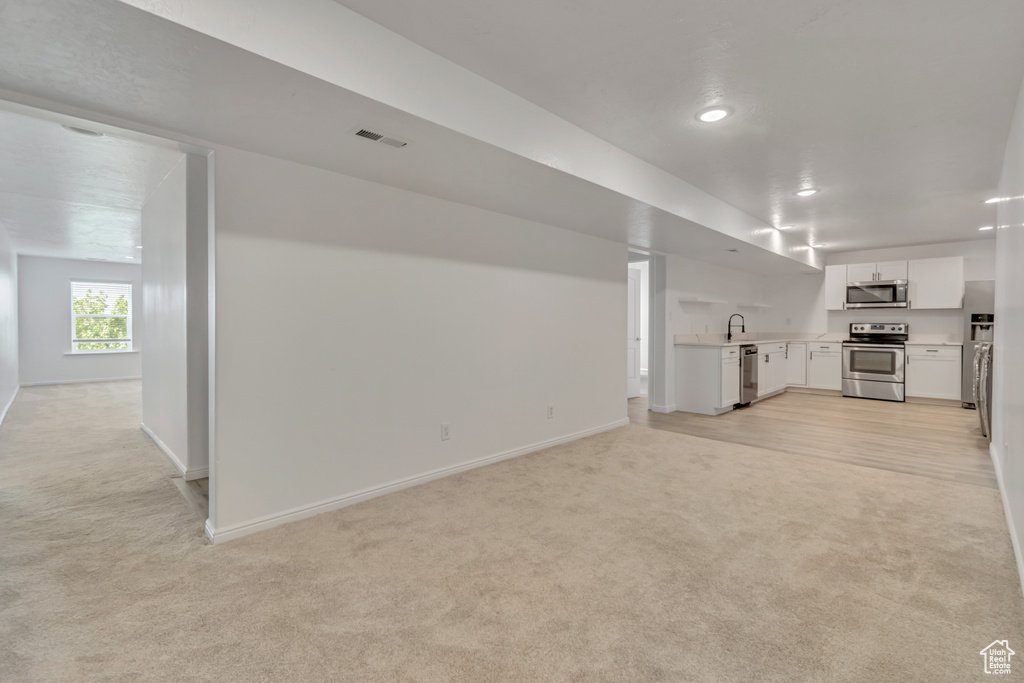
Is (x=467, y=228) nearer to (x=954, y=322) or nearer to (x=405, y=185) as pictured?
(x=405, y=185)

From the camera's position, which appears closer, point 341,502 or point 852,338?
point 341,502

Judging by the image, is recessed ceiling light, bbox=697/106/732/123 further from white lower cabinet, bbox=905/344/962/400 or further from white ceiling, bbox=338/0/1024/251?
white lower cabinet, bbox=905/344/962/400

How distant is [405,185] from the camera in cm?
315

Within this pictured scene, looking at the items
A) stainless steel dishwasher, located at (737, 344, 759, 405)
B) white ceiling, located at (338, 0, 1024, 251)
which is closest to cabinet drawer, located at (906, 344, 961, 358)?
stainless steel dishwasher, located at (737, 344, 759, 405)

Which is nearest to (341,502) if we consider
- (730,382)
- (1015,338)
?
(1015,338)

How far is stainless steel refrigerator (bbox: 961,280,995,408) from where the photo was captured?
20.3ft

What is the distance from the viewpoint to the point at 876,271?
7465 millimetres

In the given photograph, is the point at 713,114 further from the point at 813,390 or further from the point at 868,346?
the point at 813,390

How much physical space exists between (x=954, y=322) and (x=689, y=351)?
445 centimetres

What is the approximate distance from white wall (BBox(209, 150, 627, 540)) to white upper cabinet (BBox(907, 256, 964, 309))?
20.1ft

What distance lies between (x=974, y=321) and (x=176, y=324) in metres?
9.20

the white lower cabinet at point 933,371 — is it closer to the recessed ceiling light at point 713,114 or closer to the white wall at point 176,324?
the recessed ceiling light at point 713,114

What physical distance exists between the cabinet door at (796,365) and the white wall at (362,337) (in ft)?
18.9

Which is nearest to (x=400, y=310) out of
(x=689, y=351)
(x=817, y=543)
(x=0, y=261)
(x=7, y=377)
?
(x=817, y=543)
